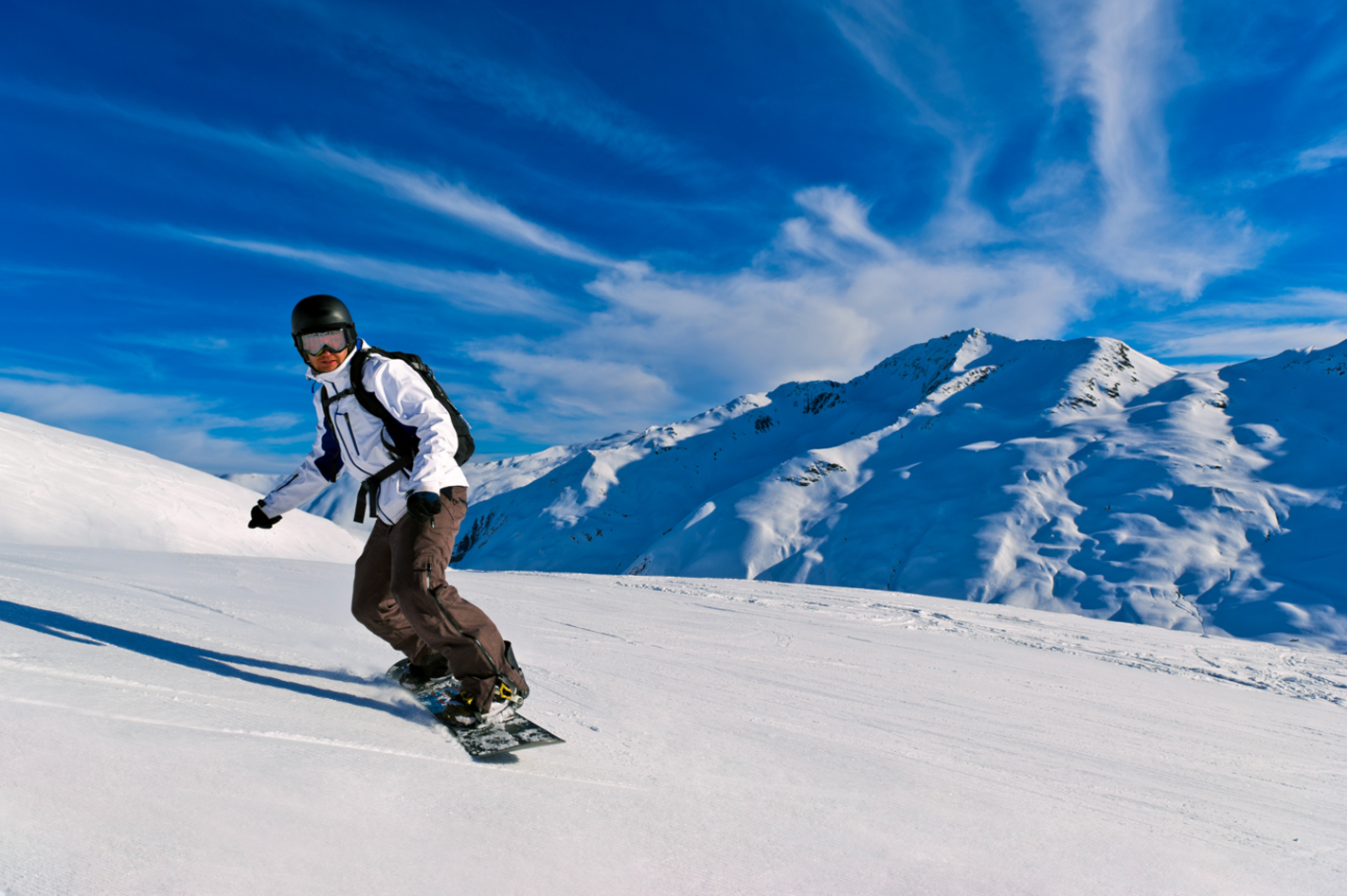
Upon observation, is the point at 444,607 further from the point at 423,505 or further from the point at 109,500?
the point at 109,500

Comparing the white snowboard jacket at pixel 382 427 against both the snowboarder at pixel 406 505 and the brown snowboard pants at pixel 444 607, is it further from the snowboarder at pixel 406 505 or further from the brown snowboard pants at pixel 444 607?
the brown snowboard pants at pixel 444 607

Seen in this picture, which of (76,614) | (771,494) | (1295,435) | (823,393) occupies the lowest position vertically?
(76,614)

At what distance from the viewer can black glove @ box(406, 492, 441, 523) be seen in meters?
2.62

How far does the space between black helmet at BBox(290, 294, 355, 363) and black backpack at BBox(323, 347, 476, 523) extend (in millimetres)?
133

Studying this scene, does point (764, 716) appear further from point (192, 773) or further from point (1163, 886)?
point (192, 773)

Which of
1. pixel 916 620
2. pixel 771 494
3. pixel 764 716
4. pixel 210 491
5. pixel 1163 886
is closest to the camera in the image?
pixel 1163 886

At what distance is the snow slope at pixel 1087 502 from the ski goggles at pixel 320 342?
2909 centimetres

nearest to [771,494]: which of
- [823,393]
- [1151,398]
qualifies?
[1151,398]

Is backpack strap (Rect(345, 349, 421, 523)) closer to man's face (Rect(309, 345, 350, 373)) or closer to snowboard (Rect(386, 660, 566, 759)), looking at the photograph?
man's face (Rect(309, 345, 350, 373))

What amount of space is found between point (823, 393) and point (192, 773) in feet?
408

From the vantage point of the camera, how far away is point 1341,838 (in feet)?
8.02

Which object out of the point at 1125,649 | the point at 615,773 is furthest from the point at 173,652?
the point at 1125,649

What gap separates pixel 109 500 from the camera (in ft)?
32.0

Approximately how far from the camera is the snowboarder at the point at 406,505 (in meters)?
2.63
